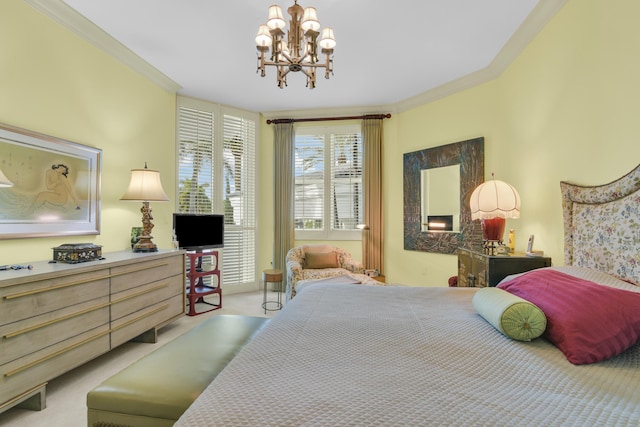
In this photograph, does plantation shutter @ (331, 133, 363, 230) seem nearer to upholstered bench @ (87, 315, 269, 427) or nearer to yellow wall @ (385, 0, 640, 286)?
yellow wall @ (385, 0, 640, 286)

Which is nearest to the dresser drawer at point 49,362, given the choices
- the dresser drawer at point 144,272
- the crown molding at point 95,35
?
the dresser drawer at point 144,272

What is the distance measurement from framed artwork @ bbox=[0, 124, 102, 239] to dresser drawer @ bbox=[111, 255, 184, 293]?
59 centimetres

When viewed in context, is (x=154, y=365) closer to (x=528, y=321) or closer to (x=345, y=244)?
(x=528, y=321)

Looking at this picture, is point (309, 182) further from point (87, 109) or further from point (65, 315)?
point (65, 315)

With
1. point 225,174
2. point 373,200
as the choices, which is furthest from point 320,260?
point 225,174

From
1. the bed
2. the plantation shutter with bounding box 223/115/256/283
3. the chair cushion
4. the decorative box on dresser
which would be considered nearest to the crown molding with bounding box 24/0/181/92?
the plantation shutter with bounding box 223/115/256/283

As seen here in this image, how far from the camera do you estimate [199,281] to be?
162 inches

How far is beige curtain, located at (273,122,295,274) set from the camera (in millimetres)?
4840

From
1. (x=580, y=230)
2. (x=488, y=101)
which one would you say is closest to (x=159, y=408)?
(x=580, y=230)

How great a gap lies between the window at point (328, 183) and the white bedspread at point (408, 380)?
346 cm

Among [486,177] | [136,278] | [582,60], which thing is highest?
[582,60]

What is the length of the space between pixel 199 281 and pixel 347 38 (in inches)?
135

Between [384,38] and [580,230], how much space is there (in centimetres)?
232

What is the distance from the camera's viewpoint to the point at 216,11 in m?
2.55
